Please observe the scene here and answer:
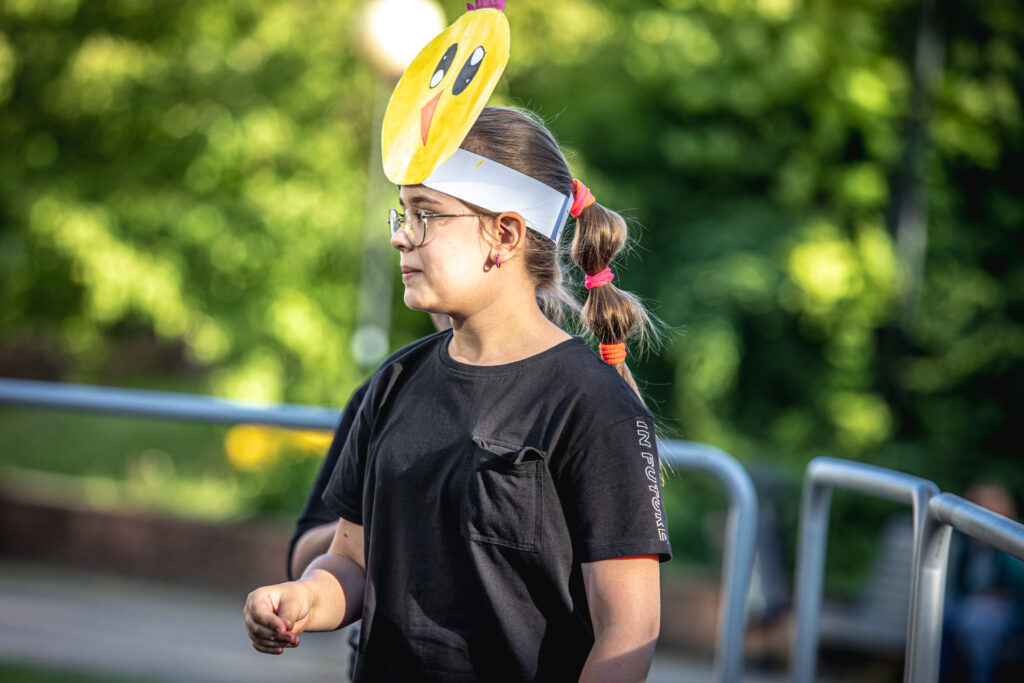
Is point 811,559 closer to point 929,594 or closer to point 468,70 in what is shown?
point 929,594

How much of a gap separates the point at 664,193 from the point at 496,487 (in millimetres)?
8595

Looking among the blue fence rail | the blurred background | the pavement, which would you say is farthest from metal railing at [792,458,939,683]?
the blurred background

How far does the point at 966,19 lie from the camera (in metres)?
9.54

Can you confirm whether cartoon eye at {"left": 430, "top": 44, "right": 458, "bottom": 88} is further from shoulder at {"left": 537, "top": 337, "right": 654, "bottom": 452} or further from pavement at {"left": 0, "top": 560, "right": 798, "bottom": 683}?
pavement at {"left": 0, "top": 560, "right": 798, "bottom": 683}

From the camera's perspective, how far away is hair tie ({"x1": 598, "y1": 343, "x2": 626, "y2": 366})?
6.31 ft

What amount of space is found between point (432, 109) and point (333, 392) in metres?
7.86

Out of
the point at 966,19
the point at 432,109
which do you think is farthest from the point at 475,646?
the point at 966,19

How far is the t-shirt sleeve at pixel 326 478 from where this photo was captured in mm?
2211

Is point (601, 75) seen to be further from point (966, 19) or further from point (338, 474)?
point (338, 474)

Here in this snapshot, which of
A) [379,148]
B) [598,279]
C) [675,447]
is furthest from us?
[379,148]

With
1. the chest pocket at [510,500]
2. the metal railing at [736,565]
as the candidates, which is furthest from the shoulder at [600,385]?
the metal railing at [736,565]

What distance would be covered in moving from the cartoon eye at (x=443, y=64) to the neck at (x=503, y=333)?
37 centimetres

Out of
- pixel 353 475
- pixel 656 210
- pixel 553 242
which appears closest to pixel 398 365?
pixel 353 475

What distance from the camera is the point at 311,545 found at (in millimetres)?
2328
